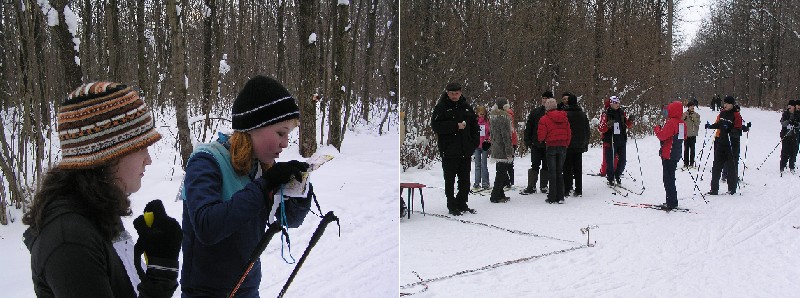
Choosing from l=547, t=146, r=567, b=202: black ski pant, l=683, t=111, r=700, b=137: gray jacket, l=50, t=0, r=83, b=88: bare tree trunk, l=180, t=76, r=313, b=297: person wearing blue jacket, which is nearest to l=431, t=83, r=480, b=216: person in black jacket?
l=547, t=146, r=567, b=202: black ski pant

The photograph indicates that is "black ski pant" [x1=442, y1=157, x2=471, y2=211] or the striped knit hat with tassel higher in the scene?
the striped knit hat with tassel

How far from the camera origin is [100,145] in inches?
32.7

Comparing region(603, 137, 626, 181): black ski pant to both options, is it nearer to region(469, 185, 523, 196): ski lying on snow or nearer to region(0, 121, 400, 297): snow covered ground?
region(469, 185, 523, 196): ski lying on snow

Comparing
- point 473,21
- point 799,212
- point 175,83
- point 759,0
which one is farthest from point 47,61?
point 759,0

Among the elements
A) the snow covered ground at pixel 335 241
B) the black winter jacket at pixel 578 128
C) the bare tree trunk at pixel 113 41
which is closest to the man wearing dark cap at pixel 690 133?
the black winter jacket at pixel 578 128

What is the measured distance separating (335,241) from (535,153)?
7.32 feet

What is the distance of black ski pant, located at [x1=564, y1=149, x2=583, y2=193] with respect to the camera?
4469 mm

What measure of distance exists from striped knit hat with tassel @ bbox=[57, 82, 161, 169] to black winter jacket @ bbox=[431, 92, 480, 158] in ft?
8.43

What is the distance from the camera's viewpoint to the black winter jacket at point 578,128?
15.5 feet

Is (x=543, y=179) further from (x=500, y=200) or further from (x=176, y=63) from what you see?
(x=176, y=63)

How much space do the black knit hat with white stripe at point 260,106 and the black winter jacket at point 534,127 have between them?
3904mm

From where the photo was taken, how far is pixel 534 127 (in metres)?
5.11

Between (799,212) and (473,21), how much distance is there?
1862mm

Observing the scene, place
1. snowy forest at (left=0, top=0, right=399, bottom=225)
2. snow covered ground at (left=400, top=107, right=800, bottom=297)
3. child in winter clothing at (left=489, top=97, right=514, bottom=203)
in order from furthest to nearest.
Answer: child in winter clothing at (left=489, top=97, right=514, bottom=203) < snowy forest at (left=0, top=0, right=399, bottom=225) < snow covered ground at (left=400, top=107, right=800, bottom=297)
